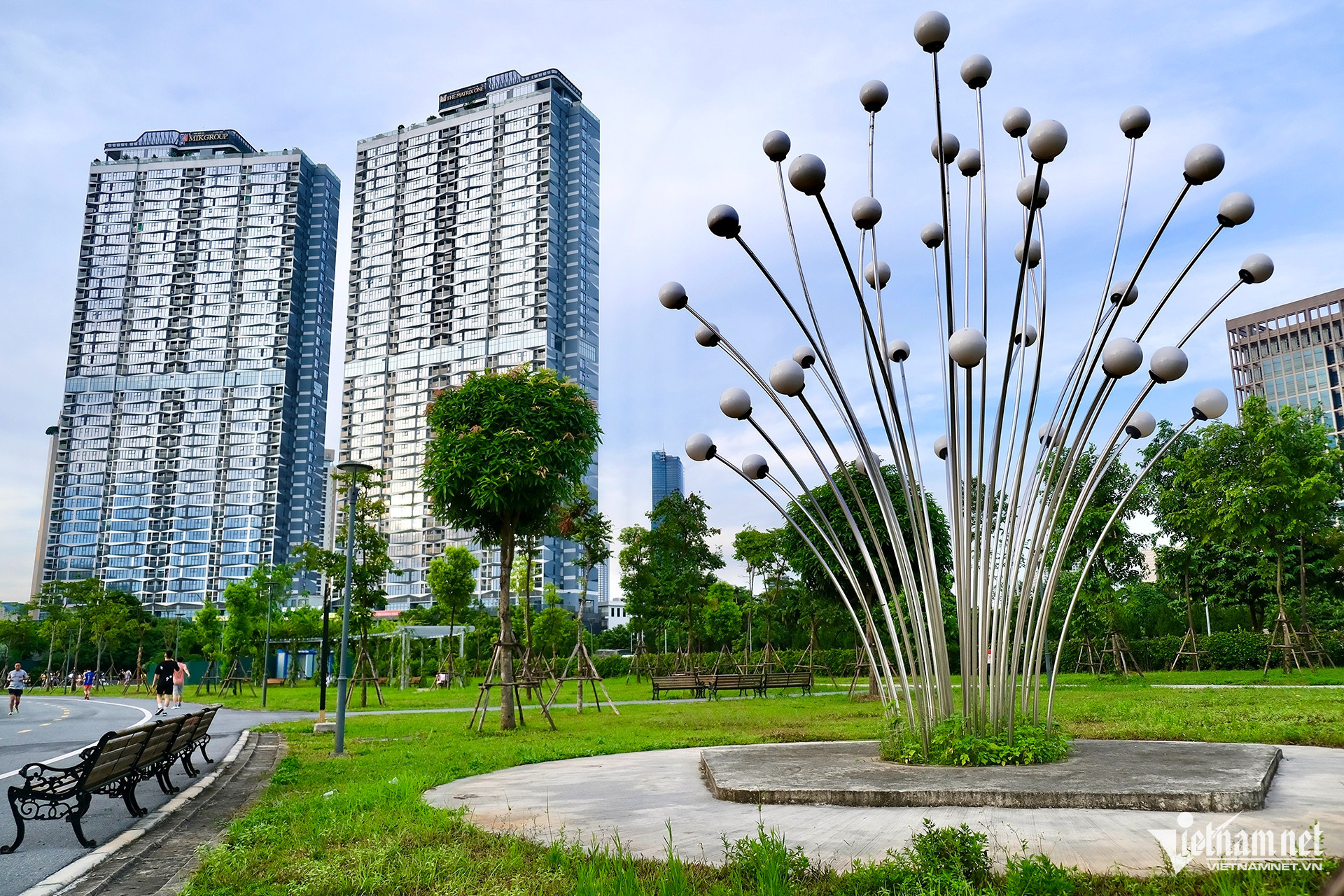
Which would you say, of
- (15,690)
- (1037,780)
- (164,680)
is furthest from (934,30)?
(15,690)

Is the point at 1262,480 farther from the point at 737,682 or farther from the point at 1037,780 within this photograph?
the point at 1037,780

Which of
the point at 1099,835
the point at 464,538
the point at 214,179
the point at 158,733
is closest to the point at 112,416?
the point at 214,179

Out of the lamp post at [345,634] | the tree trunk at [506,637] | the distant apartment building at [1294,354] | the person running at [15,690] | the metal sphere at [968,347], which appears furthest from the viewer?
the distant apartment building at [1294,354]

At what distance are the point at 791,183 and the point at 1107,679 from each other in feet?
78.6

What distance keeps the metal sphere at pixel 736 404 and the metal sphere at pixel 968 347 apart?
187cm

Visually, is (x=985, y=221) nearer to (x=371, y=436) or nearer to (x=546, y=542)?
(x=546, y=542)

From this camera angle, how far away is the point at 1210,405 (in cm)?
770

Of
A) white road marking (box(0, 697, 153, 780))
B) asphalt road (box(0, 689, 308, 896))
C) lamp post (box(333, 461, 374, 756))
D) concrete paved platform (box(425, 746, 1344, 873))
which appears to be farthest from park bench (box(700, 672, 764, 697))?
concrete paved platform (box(425, 746, 1344, 873))

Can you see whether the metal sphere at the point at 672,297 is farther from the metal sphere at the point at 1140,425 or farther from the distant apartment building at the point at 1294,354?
the distant apartment building at the point at 1294,354

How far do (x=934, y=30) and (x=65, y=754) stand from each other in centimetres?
1600

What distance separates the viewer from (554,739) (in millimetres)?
13656

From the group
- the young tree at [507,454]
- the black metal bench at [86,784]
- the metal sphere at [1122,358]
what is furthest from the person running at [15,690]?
the metal sphere at [1122,358]

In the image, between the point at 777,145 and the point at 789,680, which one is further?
the point at 789,680

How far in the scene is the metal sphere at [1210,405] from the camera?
25.0 ft
